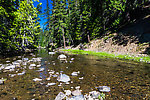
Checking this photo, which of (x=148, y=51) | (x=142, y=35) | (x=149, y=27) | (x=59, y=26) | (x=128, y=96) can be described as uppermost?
(x=59, y=26)

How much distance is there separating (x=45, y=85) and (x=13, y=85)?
1554 mm

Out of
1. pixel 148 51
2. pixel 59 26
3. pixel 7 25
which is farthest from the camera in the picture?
pixel 59 26

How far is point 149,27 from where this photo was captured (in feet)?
51.6

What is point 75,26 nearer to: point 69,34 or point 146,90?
point 69,34

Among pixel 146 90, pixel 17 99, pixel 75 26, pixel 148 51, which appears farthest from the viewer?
pixel 75 26

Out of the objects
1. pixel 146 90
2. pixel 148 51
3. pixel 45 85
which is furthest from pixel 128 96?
pixel 148 51

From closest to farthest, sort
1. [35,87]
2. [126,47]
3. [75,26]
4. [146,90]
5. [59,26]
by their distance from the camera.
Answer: [146,90] < [35,87] < [126,47] < [59,26] < [75,26]

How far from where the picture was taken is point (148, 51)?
11.8 metres

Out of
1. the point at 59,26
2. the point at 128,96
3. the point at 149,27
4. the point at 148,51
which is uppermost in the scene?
the point at 59,26

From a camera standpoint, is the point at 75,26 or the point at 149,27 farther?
the point at 75,26

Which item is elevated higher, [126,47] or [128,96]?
[126,47]

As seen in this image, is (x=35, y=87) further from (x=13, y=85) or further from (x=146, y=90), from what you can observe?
(x=146, y=90)

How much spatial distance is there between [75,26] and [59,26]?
7002mm

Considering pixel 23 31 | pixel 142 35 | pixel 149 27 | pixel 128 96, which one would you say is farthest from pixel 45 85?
pixel 149 27
